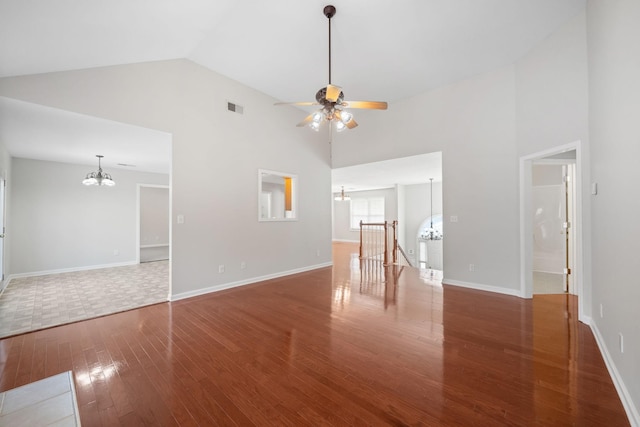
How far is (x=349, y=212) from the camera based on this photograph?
42.0 feet

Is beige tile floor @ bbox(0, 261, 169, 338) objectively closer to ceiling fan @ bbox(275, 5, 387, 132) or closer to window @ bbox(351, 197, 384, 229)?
ceiling fan @ bbox(275, 5, 387, 132)

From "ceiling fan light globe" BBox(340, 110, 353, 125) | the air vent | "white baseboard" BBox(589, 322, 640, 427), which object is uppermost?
the air vent

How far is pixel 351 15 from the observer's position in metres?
3.22

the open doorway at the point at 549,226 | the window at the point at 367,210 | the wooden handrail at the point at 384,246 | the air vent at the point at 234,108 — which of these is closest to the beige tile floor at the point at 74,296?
the air vent at the point at 234,108

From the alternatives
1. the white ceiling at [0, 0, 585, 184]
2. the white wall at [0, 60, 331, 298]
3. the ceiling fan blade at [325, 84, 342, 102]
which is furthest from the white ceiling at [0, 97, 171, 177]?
the ceiling fan blade at [325, 84, 342, 102]

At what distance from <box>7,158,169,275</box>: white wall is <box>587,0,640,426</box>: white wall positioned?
900 centimetres

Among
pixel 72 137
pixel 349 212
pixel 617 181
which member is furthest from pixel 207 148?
pixel 349 212

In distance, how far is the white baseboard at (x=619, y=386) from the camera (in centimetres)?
156

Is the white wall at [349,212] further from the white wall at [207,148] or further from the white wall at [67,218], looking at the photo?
the white wall at [67,218]

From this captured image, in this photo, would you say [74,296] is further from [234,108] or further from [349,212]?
[349,212]

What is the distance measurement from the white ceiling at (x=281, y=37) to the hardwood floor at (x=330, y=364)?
2784 millimetres

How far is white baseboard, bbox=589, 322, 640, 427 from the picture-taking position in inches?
61.6

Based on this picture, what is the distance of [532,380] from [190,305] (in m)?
3.95

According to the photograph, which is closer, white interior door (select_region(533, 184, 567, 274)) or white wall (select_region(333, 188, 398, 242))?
white interior door (select_region(533, 184, 567, 274))
